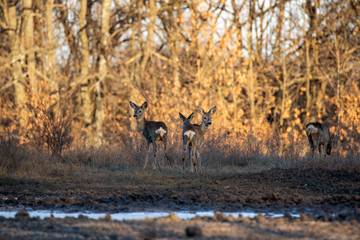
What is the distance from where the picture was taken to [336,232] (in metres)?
6.13

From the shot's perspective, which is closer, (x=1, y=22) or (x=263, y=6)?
(x=263, y=6)

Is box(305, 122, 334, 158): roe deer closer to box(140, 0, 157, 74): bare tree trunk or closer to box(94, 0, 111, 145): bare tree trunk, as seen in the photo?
box(140, 0, 157, 74): bare tree trunk

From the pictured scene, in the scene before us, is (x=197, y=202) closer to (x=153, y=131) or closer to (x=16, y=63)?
(x=153, y=131)

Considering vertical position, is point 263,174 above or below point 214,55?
below

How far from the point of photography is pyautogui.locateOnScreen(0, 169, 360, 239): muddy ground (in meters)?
6.11

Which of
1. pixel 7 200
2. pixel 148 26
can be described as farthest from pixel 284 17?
pixel 7 200

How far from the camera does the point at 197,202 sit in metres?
8.96

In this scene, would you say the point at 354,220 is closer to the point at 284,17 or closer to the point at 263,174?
the point at 263,174

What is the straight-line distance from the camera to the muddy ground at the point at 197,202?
6.11m

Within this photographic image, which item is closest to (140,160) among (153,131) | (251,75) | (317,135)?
(153,131)

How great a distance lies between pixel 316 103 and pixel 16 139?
18.9 metres

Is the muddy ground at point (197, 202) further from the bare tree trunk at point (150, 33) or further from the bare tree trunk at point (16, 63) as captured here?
the bare tree trunk at point (16, 63)

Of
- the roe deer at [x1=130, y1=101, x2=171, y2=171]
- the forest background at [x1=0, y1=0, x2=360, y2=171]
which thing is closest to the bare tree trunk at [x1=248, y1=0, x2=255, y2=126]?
the forest background at [x1=0, y1=0, x2=360, y2=171]

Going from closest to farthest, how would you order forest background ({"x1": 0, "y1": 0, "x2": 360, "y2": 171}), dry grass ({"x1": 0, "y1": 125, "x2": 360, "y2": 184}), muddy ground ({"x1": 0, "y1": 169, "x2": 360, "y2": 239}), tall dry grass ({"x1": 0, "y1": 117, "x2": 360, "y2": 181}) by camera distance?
muddy ground ({"x1": 0, "y1": 169, "x2": 360, "y2": 239}), dry grass ({"x1": 0, "y1": 125, "x2": 360, "y2": 184}), tall dry grass ({"x1": 0, "y1": 117, "x2": 360, "y2": 181}), forest background ({"x1": 0, "y1": 0, "x2": 360, "y2": 171})
